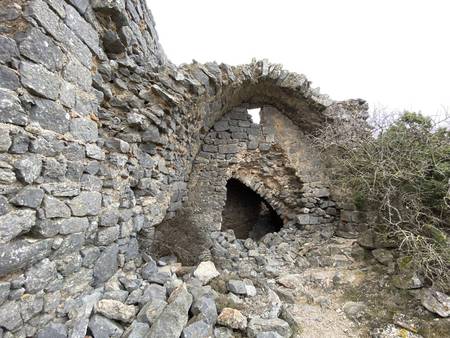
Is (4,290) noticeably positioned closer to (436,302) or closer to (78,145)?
(78,145)

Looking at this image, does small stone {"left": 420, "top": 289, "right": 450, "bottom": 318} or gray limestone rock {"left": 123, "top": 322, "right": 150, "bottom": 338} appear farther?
small stone {"left": 420, "top": 289, "right": 450, "bottom": 318}

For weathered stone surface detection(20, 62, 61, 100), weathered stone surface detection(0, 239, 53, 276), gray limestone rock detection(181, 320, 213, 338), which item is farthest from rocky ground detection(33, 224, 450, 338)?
weathered stone surface detection(20, 62, 61, 100)

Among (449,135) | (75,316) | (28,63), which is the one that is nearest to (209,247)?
(75,316)

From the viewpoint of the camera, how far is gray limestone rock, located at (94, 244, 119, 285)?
7.40 feet

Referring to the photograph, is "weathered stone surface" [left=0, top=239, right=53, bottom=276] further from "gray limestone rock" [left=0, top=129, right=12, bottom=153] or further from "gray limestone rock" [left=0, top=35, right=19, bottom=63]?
"gray limestone rock" [left=0, top=35, right=19, bottom=63]

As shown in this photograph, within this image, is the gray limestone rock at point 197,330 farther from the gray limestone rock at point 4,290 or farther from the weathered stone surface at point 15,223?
the weathered stone surface at point 15,223

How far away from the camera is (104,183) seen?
7.86 ft

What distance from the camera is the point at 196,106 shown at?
13.4 ft

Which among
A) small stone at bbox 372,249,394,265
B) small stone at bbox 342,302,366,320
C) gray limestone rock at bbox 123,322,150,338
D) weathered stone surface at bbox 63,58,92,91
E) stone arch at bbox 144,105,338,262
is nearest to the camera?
gray limestone rock at bbox 123,322,150,338

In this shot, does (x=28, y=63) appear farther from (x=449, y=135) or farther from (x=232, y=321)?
(x=449, y=135)

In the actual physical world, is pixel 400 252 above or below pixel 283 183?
below

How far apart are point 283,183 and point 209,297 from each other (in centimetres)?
399

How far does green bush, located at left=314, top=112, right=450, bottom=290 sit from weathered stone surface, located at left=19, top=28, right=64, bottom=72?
3.70 m

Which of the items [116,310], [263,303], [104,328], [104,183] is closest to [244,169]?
[263,303]
